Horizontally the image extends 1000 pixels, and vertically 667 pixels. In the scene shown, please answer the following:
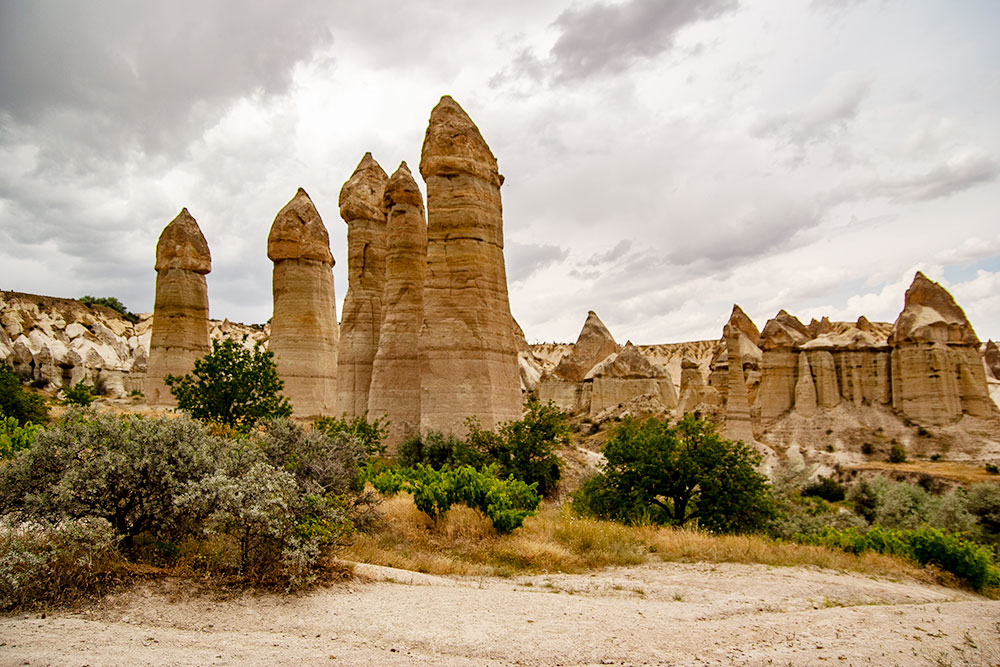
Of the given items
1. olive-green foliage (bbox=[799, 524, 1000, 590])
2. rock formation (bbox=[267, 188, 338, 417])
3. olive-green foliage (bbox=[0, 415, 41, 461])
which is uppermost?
rock formation (bbox=[267, 188, 338, 417])

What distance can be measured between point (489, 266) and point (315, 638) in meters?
13.3

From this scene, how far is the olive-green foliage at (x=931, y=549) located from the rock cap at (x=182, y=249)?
2594 cm

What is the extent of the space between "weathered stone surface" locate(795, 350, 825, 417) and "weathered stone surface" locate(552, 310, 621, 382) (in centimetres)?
1328

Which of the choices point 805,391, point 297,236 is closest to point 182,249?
point 297,236

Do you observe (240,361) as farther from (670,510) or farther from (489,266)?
(670,510)

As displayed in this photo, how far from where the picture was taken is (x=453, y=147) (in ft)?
57.6

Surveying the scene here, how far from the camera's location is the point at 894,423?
32.5m

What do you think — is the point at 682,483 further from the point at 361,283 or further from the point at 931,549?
the point at 361,283

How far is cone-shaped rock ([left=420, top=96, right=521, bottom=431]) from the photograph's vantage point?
53.7ft

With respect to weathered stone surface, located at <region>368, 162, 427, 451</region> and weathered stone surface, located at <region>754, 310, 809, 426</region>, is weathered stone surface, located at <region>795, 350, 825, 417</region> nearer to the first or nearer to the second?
→ weathered stone surface, located at <region>754, 310, 809, 426</region>

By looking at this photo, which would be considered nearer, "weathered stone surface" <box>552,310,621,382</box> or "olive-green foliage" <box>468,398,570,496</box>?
"olive-green foliage" <box>468,398,570,496</box>

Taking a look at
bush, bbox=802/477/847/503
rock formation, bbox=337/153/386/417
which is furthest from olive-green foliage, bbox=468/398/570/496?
bush, bbox=802/477/847/503

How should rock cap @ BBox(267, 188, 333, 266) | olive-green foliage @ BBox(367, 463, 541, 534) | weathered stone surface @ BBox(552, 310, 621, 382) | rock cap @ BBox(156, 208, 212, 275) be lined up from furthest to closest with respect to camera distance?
weathered stone surface @ BBox(552, 310, 621, 382), rock cap @ BBox(156, 208, 212, 275), rock cap @ BBox(267, 188, 333, 266), olive-green foliage @ BBox(367, 463, 541, 534)

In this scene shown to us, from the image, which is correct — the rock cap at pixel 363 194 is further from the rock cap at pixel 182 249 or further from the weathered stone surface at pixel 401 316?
the rock cap at pixel 182 249
